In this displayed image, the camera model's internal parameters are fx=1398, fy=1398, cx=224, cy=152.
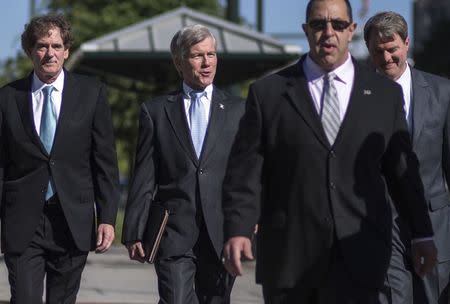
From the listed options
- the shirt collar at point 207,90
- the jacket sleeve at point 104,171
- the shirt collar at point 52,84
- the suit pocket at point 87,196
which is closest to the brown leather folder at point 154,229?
the jacket sleeve at point 104,171

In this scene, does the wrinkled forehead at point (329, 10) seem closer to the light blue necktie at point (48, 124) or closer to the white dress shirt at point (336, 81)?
the white dress shirt at point (336, 81)

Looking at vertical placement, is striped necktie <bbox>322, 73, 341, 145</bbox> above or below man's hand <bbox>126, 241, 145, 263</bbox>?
above

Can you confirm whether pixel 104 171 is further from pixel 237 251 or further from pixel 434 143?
pixel 237 251

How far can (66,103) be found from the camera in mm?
6918

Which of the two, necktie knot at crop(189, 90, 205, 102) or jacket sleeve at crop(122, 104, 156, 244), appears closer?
jacket sleeve at crop(122, 104, 156, 244)

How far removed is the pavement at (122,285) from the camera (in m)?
11.7

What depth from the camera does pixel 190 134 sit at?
23.8 ft

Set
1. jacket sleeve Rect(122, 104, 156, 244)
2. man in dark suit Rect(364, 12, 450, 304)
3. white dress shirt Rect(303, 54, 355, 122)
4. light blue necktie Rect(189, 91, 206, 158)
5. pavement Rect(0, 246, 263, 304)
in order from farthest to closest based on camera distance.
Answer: pavement Rect(0, 246, 263, 304) → light blue necktie Rect(189, 91, 206, 158) → jacket sleeve Rect(122, 104, 156, 244) → man in dark suit Rect(364, 12, 450, 304) → white dress shirt Rect(303, 54, 355, 122)

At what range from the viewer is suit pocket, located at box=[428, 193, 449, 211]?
677cm

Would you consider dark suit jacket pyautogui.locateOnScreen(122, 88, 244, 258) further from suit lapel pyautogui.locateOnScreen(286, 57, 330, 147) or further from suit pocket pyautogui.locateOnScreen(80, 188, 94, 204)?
suit lapel pyautogui.locateOnScreen(286, 57, 330, 147)

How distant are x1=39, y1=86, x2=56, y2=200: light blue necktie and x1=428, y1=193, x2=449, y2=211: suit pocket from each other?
184 cm

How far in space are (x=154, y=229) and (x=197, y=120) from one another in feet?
2.10

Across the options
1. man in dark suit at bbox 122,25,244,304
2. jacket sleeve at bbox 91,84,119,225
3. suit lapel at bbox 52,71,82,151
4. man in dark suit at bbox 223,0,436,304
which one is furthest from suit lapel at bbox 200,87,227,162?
man in dark suit at bbox 223,0,436,304

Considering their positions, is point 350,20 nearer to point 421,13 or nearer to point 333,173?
point 333,173
